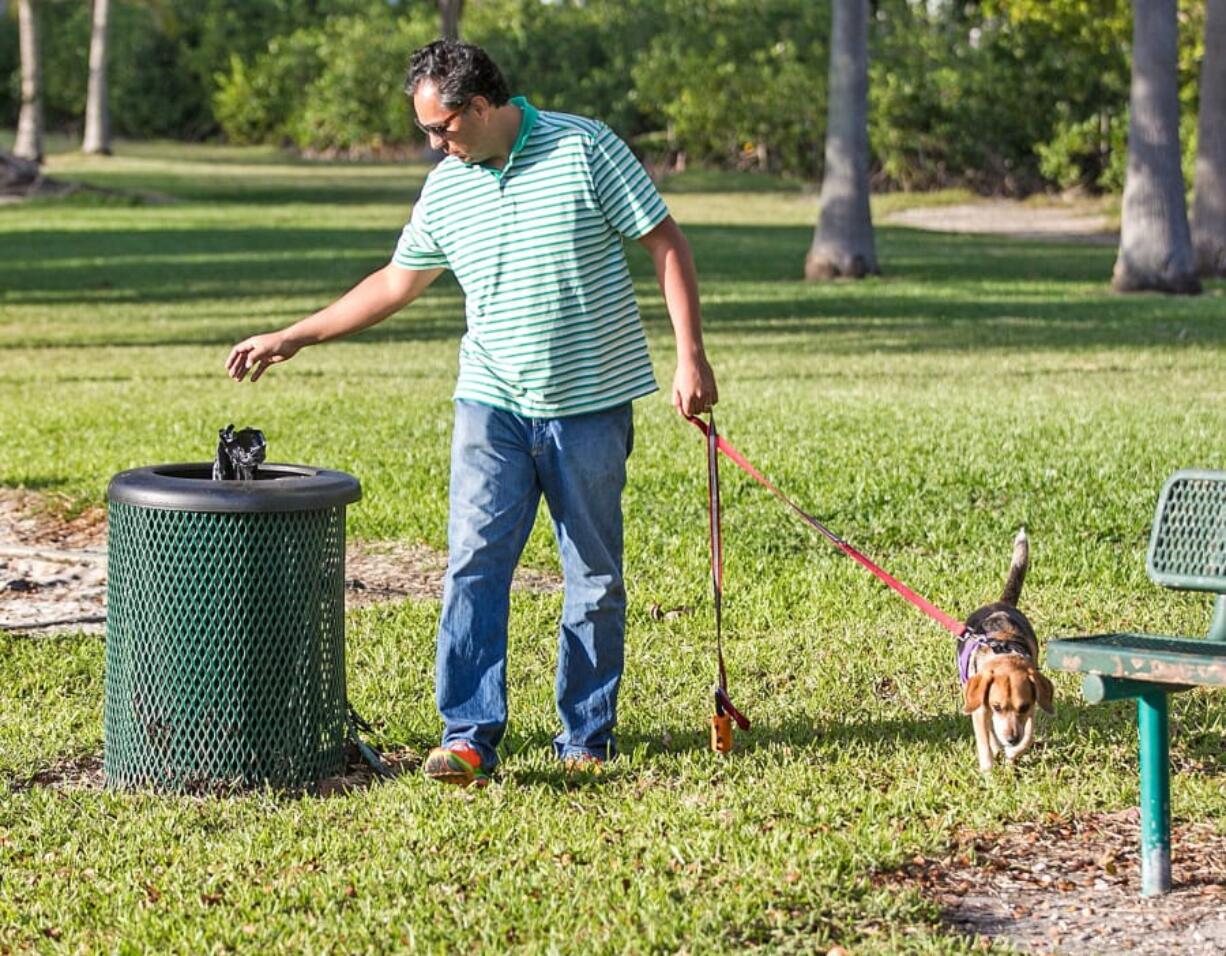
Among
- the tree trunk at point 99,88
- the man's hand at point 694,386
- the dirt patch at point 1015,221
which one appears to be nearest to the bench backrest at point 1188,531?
the man's hand at point 694,386

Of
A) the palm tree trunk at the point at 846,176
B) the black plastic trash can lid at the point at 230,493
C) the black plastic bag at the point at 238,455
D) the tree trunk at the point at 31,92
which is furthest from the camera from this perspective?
the tree trunk at the point at 31,92

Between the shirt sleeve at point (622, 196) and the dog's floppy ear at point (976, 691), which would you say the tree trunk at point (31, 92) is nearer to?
the shirt sleeve at point (622, 196)

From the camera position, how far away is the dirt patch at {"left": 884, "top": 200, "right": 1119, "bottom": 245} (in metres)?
34.6

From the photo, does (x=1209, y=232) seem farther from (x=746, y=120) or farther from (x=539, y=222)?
(x=746, y=120)

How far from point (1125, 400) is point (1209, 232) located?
38.1 feet

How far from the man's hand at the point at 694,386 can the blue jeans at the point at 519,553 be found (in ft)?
0.50

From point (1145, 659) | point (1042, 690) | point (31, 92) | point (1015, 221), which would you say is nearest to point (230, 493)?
point (1042, 690)

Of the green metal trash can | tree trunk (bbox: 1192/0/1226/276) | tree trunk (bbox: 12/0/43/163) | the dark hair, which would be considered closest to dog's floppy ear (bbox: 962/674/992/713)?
the green metal trash can

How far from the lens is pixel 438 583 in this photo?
796 cm

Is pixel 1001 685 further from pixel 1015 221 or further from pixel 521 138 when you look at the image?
pixel 1015 221

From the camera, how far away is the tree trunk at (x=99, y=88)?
166 ft

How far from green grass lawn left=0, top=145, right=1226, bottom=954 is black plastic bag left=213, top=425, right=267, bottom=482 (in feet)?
2.70

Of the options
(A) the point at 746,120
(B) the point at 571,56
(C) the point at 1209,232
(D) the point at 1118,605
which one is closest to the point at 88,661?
(D) the point at 1118,605

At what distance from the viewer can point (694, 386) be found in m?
5.01
